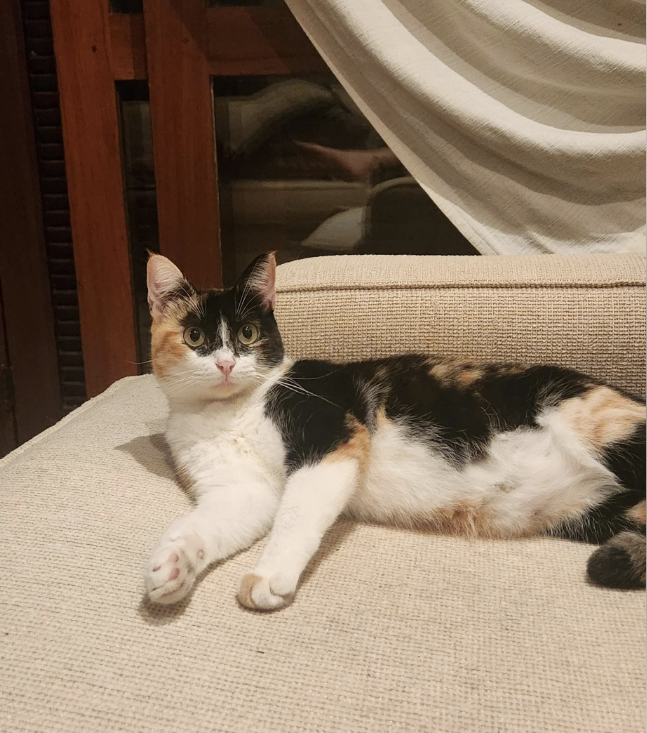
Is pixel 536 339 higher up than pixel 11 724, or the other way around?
pixel 536 339

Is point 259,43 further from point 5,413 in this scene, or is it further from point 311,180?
point 5,413

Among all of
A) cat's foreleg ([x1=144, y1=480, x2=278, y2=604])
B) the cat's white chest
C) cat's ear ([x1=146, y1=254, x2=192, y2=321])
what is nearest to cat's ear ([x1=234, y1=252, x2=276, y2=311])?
cat's ear ([x1=146, y1=254, x2=192, y2=321])

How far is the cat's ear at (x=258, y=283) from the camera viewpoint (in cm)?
108

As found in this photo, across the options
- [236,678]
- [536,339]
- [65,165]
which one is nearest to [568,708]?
[236,678]

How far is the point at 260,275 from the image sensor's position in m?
1.09

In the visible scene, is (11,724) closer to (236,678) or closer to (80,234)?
(236,678)

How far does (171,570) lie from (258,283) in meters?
0.57

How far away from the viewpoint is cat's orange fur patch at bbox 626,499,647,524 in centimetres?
89

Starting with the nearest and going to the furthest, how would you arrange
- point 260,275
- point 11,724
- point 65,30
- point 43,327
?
point 11,724
point 260,275
point 65,30
point 43,327

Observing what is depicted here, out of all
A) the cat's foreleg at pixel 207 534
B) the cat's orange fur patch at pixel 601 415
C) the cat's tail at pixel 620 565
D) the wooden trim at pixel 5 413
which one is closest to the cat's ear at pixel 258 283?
the cat's foreleg at pixel 207 534

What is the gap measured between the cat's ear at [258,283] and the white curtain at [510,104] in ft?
2.11

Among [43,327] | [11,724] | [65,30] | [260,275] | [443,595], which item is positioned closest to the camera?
[11,724]

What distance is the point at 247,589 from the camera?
73 centimetres

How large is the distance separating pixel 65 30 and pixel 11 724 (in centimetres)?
182
